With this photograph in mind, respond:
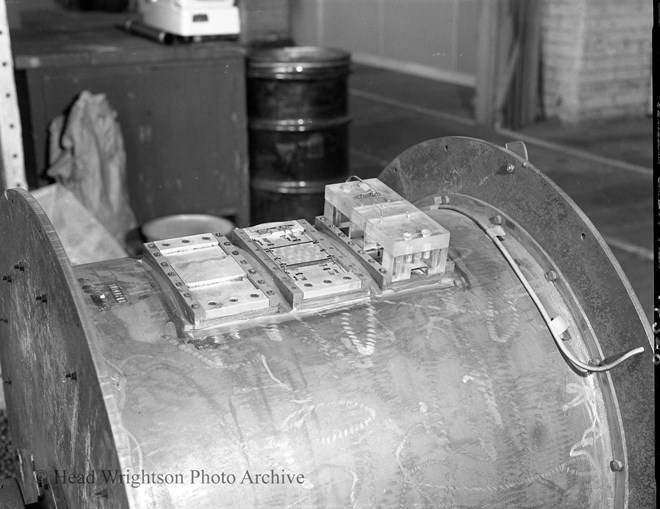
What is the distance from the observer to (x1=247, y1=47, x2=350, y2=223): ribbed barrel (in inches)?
152

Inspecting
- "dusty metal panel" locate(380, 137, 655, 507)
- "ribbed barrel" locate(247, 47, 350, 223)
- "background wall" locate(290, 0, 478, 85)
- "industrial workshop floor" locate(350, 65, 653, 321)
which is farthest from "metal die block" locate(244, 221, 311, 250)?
"background wall" locate(290, 0, 478, 85)

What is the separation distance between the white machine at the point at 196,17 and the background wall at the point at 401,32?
487 centimetres

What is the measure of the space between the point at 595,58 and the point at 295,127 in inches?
172

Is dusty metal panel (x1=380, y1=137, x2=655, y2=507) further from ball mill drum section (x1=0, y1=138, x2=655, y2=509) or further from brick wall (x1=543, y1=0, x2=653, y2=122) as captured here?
brick wall (x1=543, y1=0, x2=653, y2=122)

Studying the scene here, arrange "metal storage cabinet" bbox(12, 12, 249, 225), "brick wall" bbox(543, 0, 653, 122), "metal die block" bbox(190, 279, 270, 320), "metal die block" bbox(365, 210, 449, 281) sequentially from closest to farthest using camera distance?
"metal die block" bbox(190, 279, 270, 320) < "metal die block" bbox(365, 210, 449, 281) < "metal storage cabinet" bbox(12, 12, 249, 225) < "brick wall" bbox(543, 0, 653, 122)

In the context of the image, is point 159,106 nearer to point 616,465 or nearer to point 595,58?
point 616,465

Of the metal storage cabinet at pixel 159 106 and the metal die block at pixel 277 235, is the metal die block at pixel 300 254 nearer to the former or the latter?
the metal die block at pixel 277 235

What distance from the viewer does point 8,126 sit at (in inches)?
118

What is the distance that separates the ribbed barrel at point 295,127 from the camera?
→ 3.86 metres

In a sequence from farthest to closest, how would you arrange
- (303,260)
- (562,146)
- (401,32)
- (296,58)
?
(401,32)
(562,146)
(296,58)
(303,260)

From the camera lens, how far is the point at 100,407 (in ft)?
3.68

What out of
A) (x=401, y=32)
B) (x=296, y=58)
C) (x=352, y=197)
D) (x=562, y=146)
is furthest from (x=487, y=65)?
(x=352, y=197)

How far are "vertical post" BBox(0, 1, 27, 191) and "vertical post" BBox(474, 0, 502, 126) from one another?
17.2 feet

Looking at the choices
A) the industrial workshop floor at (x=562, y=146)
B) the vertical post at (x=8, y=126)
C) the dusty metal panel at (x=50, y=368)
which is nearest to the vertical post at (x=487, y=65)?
the industrial workshop floor at (x=562, y=146)
